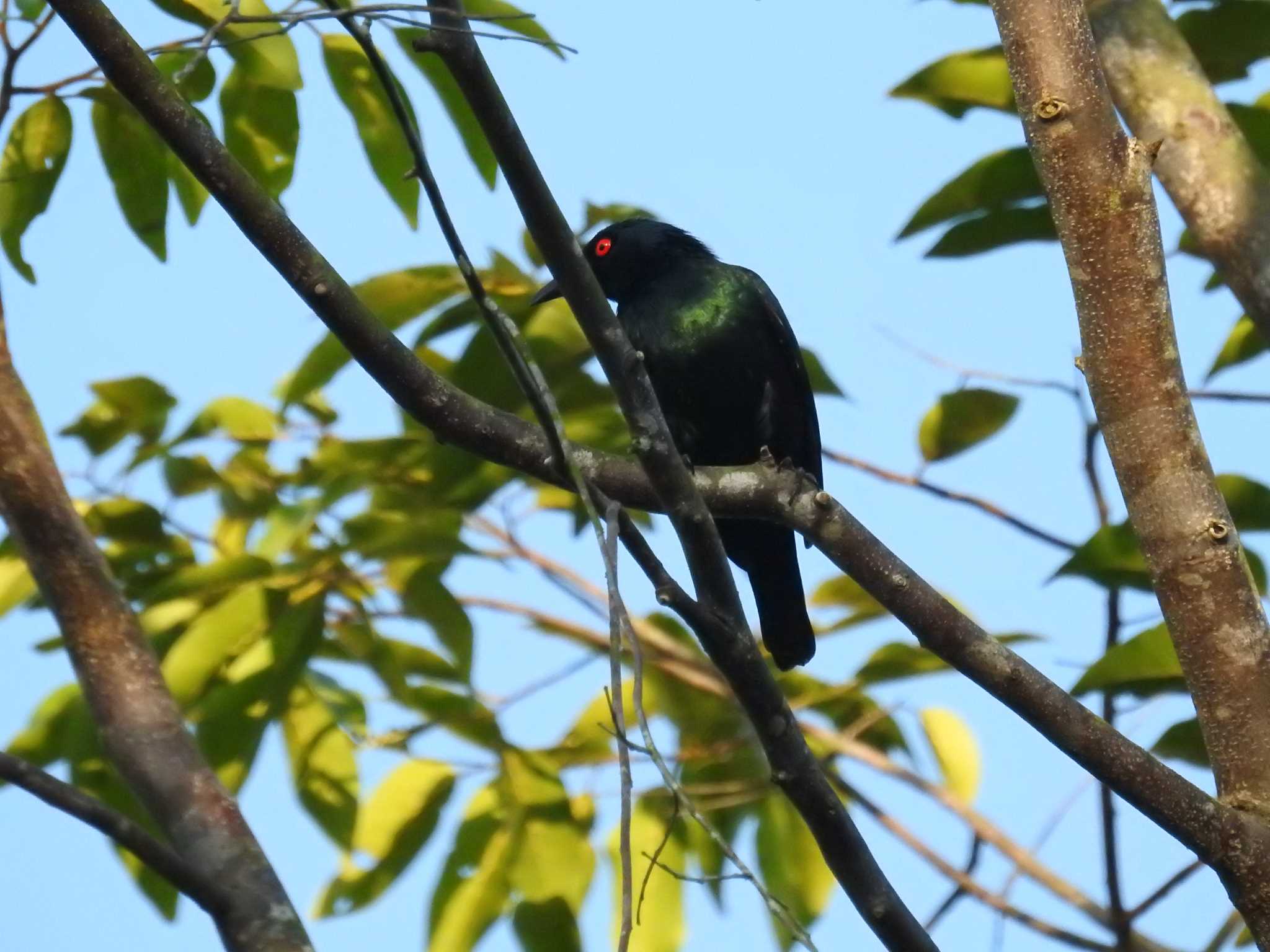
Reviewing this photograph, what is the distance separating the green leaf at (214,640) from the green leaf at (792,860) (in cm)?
138

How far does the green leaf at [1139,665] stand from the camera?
9.26 ft

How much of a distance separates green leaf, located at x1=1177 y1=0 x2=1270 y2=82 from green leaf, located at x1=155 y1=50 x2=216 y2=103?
2.09m

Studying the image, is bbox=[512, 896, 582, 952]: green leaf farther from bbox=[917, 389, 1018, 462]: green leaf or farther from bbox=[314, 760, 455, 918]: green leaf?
bbox=[917, 389, 1018, 462]: green leaf

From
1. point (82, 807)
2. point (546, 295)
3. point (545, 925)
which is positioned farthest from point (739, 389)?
point (82, 807)

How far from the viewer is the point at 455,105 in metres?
3.33

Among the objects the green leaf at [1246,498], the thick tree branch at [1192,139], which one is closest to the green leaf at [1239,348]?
the thick tree branch at [1192,139]

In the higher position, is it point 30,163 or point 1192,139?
point 30,163

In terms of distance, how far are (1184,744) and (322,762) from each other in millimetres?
1966

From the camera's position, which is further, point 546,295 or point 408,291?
point 546,295

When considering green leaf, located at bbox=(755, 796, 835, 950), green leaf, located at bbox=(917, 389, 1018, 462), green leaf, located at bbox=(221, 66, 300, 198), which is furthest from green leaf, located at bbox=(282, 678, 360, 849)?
green leaf, located at bbox=(917, 389, 1018, 462)

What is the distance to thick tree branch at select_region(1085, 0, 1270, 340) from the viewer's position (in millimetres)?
3014

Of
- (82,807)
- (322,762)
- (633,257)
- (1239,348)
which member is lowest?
(82,807)

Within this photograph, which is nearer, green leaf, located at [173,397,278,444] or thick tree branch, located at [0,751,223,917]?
thick tree branch, located at [0,751,223,917]

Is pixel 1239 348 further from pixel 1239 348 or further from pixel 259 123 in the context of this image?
pixel 259 123
